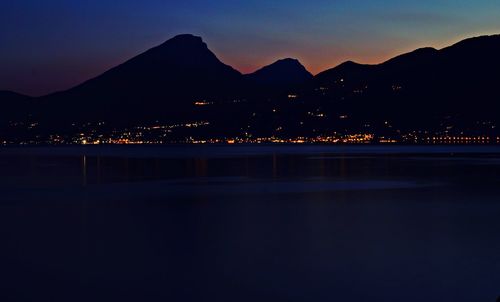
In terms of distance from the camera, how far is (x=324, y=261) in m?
14.4

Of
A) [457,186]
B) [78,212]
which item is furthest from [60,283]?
[457,186]

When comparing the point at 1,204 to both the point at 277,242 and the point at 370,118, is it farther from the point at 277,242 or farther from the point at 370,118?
the point at 370,118

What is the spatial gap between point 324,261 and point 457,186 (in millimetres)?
22553

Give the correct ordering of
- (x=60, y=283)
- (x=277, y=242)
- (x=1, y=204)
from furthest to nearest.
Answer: (x=1, y=204)
(x=277, y=242)
(x=60, y=283)

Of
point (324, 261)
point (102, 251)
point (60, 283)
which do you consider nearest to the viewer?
point (60, 283)

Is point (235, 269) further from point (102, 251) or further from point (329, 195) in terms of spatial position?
point (329, 195)

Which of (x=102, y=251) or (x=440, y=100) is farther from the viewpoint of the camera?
(x=440, y=100)

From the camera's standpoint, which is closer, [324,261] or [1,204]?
[324,261]

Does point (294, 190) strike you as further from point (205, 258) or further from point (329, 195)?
point (205, 258)

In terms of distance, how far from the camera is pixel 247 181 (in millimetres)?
41031

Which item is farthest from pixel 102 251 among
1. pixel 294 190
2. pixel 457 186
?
pixel 457 186

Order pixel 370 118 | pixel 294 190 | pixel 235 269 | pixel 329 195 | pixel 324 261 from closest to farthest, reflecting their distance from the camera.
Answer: pixel 235 269
pixel 324 261
pixel 329 195
pixel 294 190
pixel 370 118

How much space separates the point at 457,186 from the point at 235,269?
24.2m

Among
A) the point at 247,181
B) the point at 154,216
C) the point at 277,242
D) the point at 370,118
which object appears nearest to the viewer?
the point at 277,242
